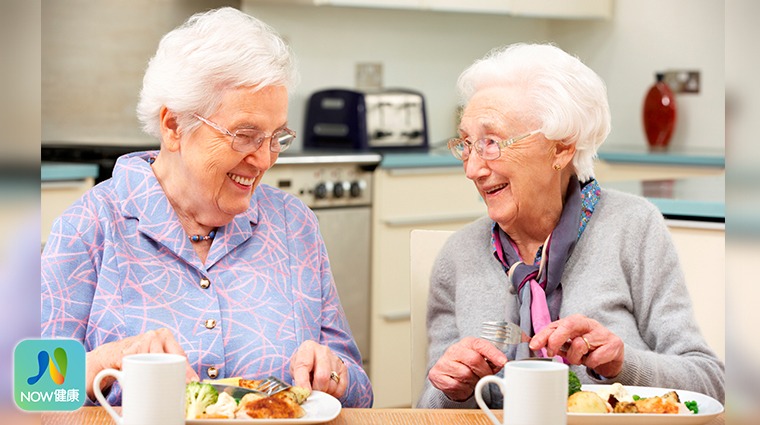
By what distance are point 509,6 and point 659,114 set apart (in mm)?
861

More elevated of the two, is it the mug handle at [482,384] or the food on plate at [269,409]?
the mug handle at [482,384]

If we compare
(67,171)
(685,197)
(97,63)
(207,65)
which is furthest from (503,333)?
(97,63)

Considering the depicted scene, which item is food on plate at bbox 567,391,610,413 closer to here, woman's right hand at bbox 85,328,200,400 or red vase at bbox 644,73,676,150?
woman's right hand at bbox 85,328,200,400

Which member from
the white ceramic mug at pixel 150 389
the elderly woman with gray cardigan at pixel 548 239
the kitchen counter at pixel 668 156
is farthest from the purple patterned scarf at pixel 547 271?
the kitchen counter at pixel 668 156

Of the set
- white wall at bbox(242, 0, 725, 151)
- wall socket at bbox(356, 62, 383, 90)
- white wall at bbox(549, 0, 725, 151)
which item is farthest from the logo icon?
white wall at bbox(549, 0, 725, 151)

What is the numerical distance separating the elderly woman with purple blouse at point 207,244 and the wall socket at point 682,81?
137 inches

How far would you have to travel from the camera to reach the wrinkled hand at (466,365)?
1378mm

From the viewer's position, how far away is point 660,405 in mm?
1147

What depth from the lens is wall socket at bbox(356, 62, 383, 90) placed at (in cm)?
456

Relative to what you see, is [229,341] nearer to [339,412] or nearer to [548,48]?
[339,412]

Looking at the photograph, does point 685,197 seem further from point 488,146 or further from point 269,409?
point 269,409

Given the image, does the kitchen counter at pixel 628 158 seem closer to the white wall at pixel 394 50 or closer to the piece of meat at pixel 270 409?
the white wall at pixel 394 50

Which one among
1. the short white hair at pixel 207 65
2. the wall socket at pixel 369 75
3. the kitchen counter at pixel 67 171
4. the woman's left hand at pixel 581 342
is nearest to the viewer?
the woman's left hand at pixel 581 342

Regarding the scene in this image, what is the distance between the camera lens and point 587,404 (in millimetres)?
1145
